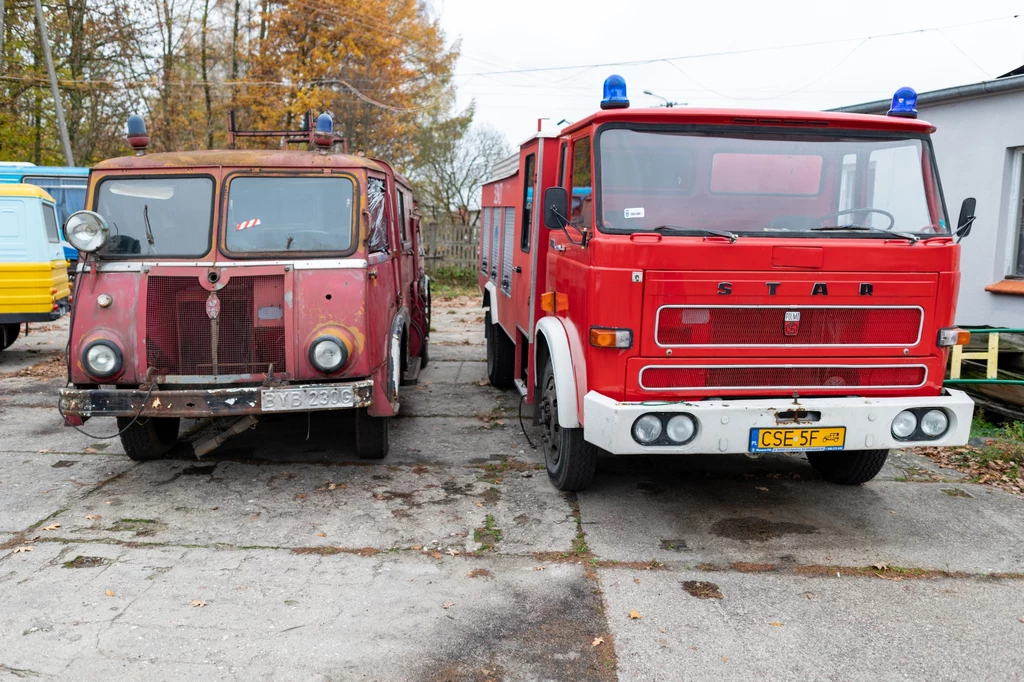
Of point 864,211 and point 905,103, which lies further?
point 905,103

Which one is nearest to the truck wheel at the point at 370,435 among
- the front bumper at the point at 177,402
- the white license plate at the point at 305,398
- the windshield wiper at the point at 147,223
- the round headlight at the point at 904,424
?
the white license plate at the point at 305,398

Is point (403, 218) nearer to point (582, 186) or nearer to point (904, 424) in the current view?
point (582, 186)

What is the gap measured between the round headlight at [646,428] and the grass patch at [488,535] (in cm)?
106

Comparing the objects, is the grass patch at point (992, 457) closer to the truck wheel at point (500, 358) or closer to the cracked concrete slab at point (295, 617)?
the cracked concrete slab at point (295, 617)

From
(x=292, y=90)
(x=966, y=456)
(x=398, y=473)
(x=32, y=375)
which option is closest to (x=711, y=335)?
(x=398, y=473)

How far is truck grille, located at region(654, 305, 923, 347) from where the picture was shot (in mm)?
4496

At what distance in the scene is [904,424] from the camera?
181 inches

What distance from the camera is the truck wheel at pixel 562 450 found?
16.9 ft

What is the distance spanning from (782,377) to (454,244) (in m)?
15.8

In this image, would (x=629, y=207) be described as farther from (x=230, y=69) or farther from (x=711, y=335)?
(x=230, y=69)

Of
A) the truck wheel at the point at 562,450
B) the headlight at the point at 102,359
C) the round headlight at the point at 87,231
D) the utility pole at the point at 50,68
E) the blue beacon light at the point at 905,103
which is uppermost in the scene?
the utility pole at the point at 50,68

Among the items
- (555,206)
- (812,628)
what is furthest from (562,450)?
(812,628)

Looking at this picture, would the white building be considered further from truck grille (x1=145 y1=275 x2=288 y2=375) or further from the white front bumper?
truck grille (x1=145 y1=275 x2=288 y2=375)

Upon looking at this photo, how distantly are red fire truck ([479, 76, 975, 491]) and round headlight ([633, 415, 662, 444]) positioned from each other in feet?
0.03
